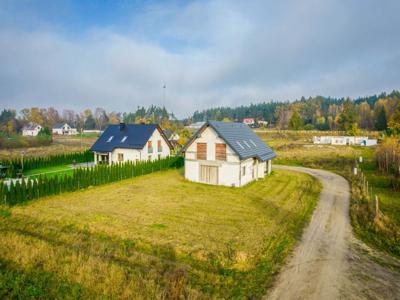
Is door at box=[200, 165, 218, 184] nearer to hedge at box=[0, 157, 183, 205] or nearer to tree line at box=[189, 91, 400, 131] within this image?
hedge at box=[0, 157, 183, 205]

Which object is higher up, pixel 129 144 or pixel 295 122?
pixel 295 122

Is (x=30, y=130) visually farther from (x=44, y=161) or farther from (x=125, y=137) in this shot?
(x=125, y=137)

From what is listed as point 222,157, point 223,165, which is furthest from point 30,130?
point 223,165

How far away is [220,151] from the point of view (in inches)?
998

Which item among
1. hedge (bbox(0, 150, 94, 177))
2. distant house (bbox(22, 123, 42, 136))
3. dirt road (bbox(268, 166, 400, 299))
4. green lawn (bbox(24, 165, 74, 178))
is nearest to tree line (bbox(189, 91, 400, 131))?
hedge (bbox(0, 150, 94, 177))

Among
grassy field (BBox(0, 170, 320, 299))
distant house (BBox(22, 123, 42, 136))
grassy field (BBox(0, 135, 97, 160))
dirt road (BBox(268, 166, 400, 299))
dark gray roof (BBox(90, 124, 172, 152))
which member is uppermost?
distant house (BBox(22, 123, 42, 136))

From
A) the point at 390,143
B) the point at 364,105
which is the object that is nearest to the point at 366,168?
the point at 390,143

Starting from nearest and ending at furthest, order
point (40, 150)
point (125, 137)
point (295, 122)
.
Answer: point (125, 137), point (40, 150), point (295, 122)

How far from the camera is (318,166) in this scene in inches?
1438

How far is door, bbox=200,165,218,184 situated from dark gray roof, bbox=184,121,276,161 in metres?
2.89

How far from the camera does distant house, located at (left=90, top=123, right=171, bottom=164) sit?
35.3m

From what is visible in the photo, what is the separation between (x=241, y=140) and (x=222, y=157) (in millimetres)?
3396

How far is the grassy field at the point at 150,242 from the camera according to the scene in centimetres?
843

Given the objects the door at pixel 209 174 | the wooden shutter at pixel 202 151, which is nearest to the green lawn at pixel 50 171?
the wooden shutter at pixel 202 151
